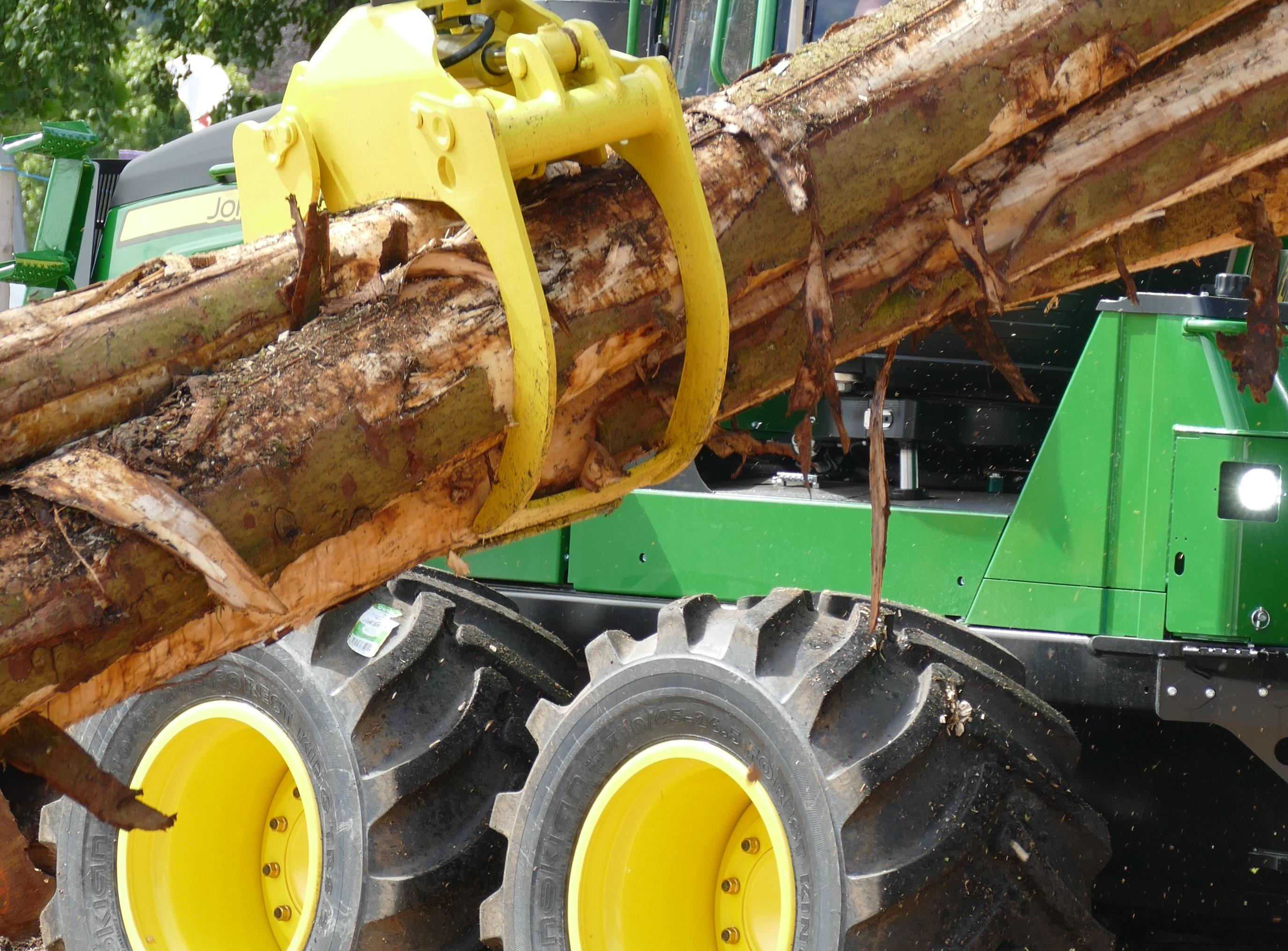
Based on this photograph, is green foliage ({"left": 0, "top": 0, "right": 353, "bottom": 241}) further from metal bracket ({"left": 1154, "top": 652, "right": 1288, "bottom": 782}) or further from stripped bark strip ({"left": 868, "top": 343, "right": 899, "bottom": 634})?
stripped bark strip ({"left": 868, "top": 343, "right": 899, "bottom": 634})

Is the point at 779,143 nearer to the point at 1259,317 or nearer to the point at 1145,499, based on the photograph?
the point at 1259,317

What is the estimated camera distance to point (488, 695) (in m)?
3.57

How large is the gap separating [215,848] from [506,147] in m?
3.02

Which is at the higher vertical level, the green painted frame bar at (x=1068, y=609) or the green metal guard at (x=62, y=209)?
the green metal guard at (x=62, y=209)

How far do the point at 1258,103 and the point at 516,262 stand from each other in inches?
49.4

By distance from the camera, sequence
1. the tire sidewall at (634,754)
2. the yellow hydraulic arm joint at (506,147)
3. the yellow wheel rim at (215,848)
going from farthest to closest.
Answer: the yellow wheel rim at (215,848)
the tire sidewall at (634,754)
the yellow hydraulic arm joint at (506,147)

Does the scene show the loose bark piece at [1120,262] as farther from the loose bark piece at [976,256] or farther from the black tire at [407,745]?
the black tire at [407,745]

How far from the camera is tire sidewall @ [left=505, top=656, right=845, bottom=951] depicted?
9.52ft

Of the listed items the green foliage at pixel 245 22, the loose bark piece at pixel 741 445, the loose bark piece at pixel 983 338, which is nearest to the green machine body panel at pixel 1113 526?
the loose bark piece at pixel 983 338

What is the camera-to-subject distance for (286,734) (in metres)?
3.66

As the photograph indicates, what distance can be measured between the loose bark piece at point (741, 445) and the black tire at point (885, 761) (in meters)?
0.81

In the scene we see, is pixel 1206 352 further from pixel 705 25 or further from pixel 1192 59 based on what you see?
pixel 705 25

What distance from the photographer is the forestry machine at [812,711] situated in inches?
113

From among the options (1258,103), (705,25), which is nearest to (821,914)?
(1258,103)
